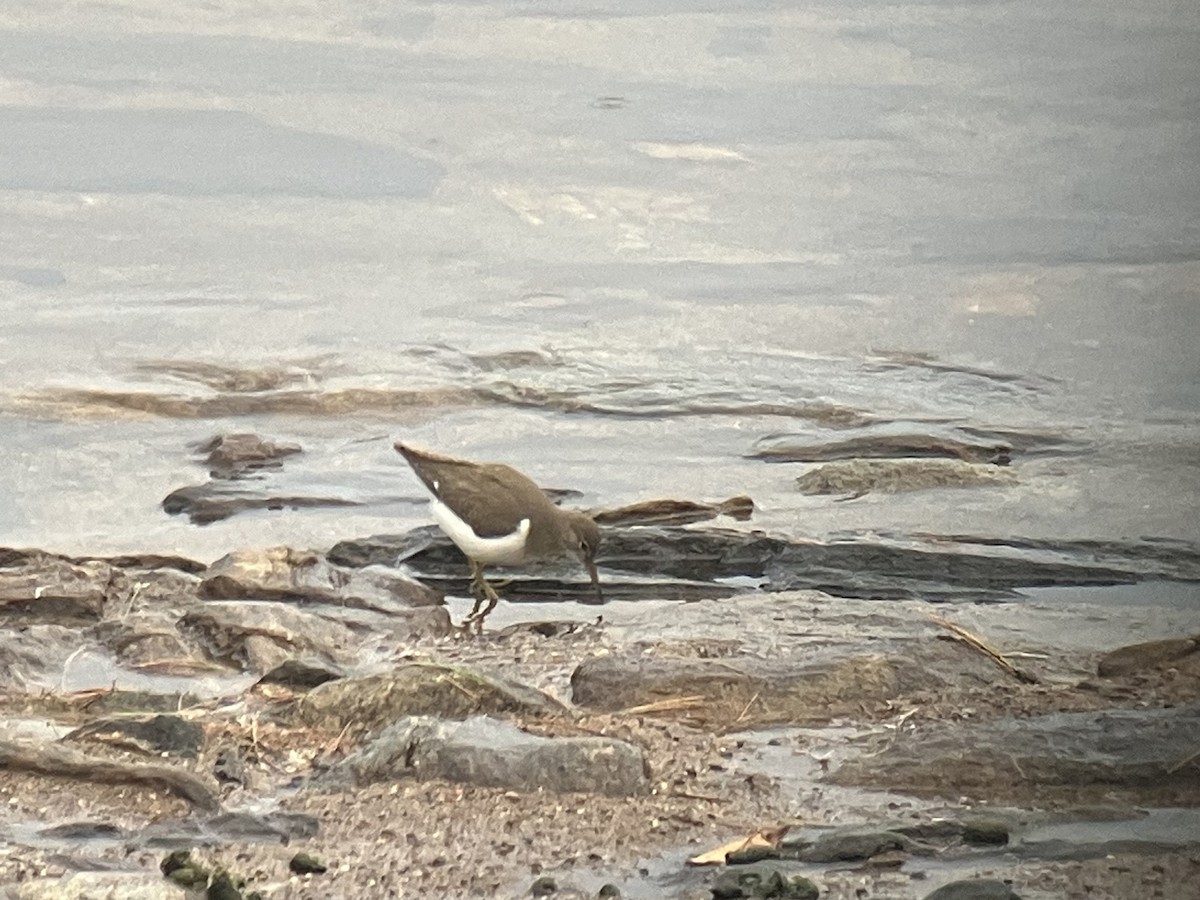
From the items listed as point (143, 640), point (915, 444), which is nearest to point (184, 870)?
point (143, 640)

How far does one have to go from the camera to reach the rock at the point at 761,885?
259 centimetres

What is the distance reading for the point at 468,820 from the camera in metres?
2.81

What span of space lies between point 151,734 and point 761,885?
1.00 m

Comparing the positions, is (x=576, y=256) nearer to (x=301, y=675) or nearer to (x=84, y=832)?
(x=301, y=675)

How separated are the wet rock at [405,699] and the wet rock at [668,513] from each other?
129 cm

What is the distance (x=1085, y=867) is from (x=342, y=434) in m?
2.95

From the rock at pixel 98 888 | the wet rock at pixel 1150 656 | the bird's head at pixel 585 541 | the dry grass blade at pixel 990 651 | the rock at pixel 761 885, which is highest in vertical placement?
the rock at pixel 98 888

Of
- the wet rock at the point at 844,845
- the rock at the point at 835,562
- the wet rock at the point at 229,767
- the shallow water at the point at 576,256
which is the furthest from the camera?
the shallow water at the point at 576,256

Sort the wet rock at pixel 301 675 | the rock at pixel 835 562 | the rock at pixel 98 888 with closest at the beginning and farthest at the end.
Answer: the rock at pixel 98 888 < the wet rock at pixel 301 675 < the rock at pixel 835 562

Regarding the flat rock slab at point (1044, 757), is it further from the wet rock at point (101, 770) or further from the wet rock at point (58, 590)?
the wet rock at point (58, 590)

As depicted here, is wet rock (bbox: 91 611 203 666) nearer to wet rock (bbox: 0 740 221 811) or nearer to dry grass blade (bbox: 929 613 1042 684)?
wet rock (bbox: 0 740 221 811)

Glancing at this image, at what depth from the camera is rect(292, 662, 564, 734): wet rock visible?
3195 millimetres

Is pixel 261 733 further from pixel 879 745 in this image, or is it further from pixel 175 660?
pixel 879 745

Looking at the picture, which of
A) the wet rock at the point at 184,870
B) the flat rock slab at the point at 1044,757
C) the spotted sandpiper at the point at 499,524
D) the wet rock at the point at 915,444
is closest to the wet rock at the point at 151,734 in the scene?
the wet rock at the point at 184,870
